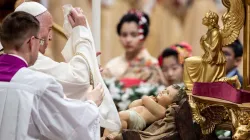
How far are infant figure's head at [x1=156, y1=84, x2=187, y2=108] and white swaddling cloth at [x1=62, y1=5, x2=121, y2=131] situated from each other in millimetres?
279

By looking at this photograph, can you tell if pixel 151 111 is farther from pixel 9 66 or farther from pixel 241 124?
pixel 9 66

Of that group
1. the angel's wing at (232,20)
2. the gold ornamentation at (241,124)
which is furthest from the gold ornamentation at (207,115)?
the angel's wing at (232,20)

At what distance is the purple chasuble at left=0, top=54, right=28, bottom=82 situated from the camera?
3.77 meters

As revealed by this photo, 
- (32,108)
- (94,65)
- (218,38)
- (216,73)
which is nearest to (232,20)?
(218,38)

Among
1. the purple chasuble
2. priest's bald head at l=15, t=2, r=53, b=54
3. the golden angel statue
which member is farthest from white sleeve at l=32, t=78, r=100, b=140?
the golden angel statue

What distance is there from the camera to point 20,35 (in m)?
3.76

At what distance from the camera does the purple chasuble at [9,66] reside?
3.77 metres

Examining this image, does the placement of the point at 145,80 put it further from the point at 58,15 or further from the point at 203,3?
the point at 203,3

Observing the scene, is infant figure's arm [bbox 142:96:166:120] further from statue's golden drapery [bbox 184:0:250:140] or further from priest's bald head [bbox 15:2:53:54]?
priest's bald head [bbox 15:2:53:54]

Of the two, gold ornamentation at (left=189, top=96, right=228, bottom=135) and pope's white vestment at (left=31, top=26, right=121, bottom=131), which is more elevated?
pope's white vestment at (left=31, top=26, right=121, bottom=131)

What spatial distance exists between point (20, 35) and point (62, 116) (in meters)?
0.36

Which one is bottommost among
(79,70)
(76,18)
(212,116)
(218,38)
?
(212,116)

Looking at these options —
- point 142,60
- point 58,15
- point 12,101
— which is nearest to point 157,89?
point 142,60

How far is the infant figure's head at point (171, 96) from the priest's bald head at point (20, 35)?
0.90 metres
